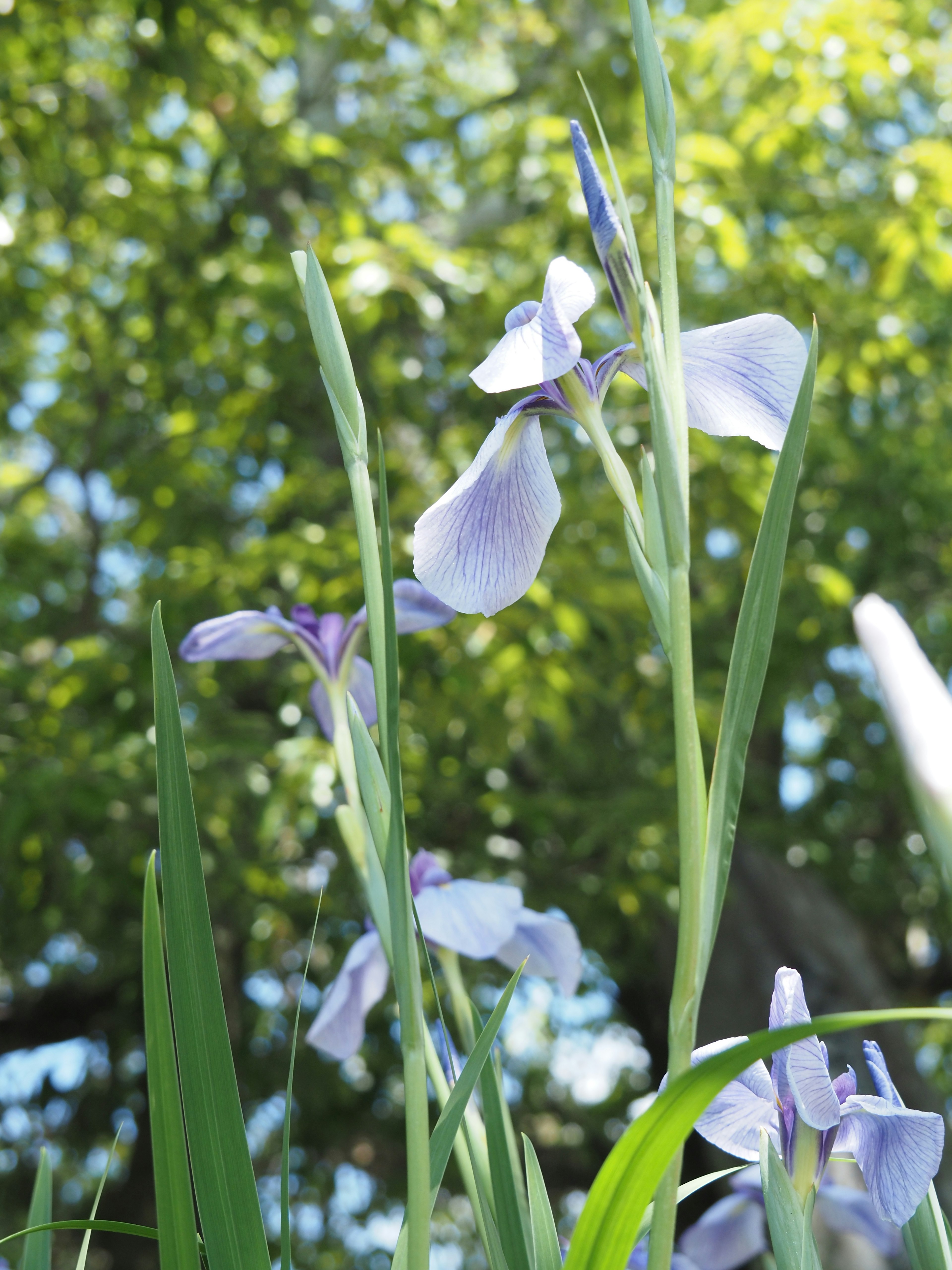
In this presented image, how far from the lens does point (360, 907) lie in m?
3.12

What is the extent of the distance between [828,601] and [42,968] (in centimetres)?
308

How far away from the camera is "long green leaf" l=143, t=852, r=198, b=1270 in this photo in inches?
14.1

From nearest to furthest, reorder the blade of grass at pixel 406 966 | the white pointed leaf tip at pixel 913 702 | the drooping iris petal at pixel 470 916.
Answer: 1. the white pointed leaf tip at pixel 913 702
2. the blade of grass at pixel 406 966
3. the drooping iris petal at pixel 470 916

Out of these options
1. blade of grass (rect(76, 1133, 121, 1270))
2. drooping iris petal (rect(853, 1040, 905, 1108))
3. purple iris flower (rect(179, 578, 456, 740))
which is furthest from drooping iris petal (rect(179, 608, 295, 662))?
drooping iris petal (rect(853, 1040, 905, 1108))

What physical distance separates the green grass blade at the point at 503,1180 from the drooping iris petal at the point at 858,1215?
30 centimetres

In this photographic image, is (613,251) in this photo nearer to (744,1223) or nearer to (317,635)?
(317,635)

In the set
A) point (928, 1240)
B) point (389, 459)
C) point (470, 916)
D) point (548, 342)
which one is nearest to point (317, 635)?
point (470, 916)

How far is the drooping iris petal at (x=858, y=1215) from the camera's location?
68cm

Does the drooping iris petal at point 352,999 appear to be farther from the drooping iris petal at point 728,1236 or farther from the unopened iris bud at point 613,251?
the unopened iris bud at point 613,251

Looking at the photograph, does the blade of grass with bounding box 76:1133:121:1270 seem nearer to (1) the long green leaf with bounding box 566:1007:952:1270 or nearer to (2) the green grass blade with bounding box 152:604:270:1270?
(2) the green grass blade with bounding box 152:604:270:1270

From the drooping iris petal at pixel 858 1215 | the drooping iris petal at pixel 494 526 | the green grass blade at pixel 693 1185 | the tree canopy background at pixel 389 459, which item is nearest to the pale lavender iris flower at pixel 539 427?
the drooping iris petal at pixel 494 526

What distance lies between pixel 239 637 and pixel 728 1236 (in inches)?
19.9

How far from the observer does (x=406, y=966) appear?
13.8 inches

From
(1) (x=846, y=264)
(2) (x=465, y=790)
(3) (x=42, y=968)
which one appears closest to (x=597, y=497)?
(2) (x=465, y=790)
